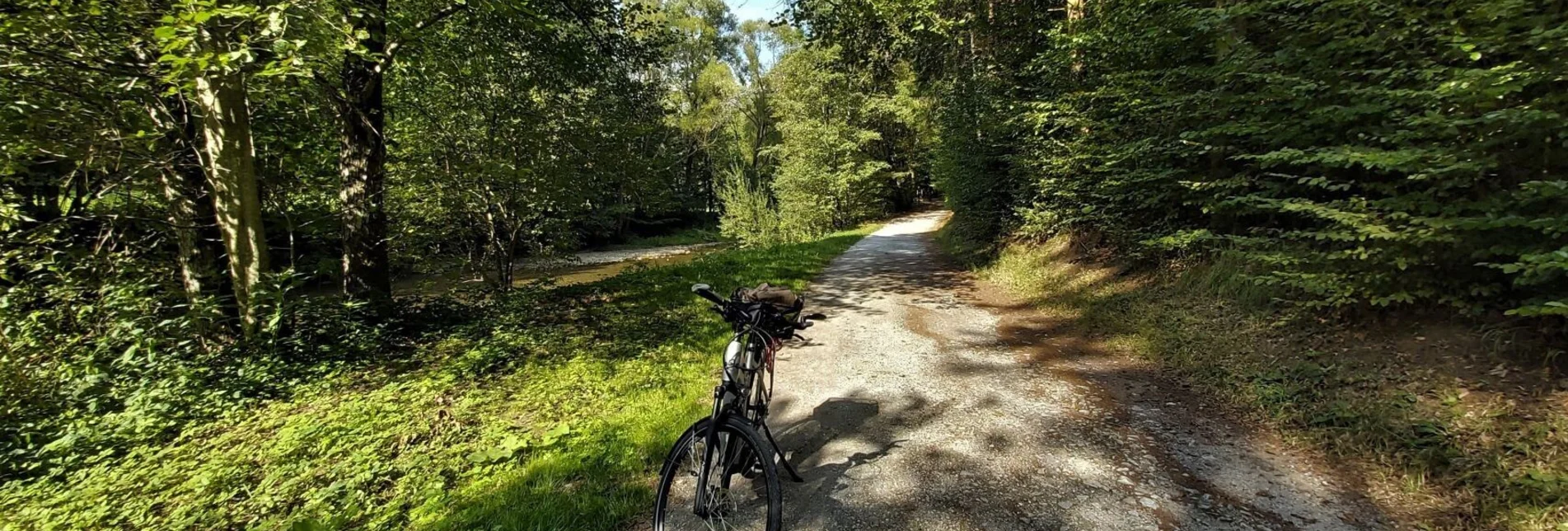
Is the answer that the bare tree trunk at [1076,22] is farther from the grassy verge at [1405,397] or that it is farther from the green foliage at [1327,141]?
the grassy verge at [1405,397]

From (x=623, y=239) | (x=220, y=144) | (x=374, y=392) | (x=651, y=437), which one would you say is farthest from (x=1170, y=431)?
(x=623, y=239)

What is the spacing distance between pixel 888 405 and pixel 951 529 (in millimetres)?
1577

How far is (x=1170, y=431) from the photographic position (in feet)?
12.0

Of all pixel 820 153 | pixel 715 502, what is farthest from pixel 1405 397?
pixel 820 153

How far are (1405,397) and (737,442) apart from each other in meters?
3.95

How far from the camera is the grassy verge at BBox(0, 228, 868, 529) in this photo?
313 centimetres

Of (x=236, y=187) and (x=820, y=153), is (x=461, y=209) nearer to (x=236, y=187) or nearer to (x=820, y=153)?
(x=236, y=187)

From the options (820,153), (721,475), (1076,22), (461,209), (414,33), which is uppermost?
(820,153)

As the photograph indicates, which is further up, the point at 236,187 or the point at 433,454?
the point at 236,187

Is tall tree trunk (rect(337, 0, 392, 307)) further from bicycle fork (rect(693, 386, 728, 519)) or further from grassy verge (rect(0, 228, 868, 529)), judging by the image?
bicycle fork (rect(693, 386, 728, 519))

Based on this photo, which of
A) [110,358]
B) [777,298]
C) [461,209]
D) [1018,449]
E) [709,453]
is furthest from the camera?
[461,209]

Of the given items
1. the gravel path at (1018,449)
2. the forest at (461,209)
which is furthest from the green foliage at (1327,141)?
the gravel path at (1018,449)

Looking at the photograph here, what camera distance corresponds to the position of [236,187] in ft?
17.0

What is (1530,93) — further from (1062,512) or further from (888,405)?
(888,405)
